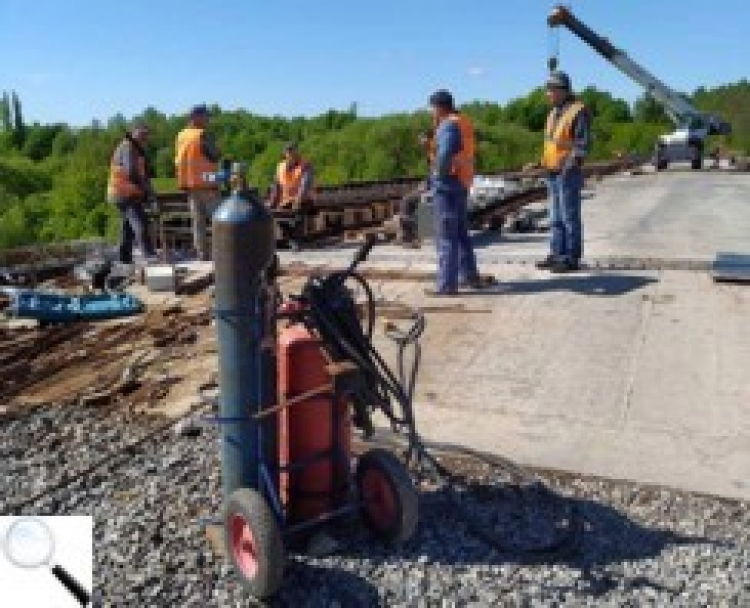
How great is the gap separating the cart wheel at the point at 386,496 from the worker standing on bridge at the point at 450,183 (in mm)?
4569

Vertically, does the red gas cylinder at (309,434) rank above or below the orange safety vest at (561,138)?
below

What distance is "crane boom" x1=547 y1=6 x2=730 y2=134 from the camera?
25320 millimetres

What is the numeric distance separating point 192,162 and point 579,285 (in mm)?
4960

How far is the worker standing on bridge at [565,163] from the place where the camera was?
9383mm

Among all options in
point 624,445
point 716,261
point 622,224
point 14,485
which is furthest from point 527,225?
point 14,485

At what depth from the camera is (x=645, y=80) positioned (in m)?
29.5

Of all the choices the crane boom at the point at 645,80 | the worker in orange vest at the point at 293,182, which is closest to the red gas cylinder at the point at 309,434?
the worker in orange vest at the point at 293,182

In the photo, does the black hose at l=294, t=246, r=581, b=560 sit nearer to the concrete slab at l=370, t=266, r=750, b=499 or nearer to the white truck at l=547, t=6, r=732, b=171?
the concrete slab at l=370, t=266, r=750, b=499

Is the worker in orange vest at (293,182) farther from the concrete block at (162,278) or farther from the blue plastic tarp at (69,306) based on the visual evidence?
the blue plastic tarp at (69,306)

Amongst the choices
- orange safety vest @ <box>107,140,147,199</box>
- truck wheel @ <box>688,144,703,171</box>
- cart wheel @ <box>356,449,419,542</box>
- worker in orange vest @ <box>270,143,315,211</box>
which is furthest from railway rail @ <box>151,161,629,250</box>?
truck wheel @ <box>688,144,703,171</box>

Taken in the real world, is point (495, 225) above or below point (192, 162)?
below

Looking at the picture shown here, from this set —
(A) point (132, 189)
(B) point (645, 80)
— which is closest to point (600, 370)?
(A) point (132, 189)

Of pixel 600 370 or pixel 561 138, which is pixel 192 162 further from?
pixel 600 370

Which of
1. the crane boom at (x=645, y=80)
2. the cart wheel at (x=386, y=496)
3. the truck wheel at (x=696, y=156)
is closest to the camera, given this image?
the cart wheel at (x=386, y=496)
